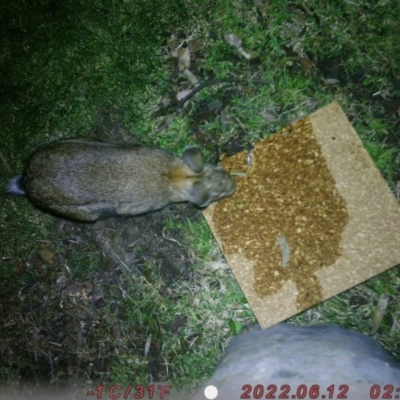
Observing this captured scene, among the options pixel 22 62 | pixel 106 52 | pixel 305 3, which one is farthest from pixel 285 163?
pixel 22 62

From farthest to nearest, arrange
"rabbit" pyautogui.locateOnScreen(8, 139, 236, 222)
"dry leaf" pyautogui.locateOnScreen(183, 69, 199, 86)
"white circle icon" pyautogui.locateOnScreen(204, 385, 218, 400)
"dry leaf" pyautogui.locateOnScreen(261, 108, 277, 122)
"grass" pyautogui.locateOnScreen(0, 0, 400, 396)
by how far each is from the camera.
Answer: "dry leaf" pyautogui.locateOnScreen(183, 69, 199, 86)
"dry leaf" pyautogui.locateOnScreen(261, 108, 277, 122)
"grass" pyautogui.locateOnScreen(0, 0, 400, 396)
"rabbit" pyautogui.locateOnScreen(8, 139, 236, 222)
"white circle icon" pyautogui.locateOnScreen(204, 385, 218, 400)

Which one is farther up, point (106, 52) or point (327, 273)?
point (106, 52)

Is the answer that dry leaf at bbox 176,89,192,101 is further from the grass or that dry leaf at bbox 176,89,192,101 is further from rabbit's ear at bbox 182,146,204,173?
rabbit's ear at bbox 182,146,204,173

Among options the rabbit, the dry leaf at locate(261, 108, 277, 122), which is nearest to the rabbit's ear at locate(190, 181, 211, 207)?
the rabbit

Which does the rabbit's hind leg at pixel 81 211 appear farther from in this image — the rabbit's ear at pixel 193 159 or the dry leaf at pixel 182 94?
the dry leaf at pixel 182 94

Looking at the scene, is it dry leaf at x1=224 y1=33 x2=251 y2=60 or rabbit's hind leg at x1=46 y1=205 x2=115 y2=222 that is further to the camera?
dry leaf at x1=224 y1=33 x2=251 y2=60

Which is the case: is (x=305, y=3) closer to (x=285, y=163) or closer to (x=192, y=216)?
(x=285, y=163)

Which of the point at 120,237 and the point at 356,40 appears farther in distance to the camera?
the point at 120,237
